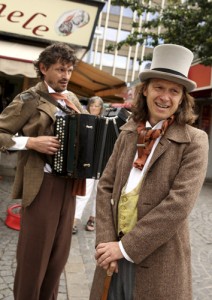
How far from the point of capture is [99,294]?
77.0 inches

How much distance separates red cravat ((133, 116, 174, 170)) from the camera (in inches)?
73.4

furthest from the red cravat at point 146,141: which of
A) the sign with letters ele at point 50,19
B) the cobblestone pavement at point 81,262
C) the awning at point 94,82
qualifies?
the sign with letters ele at point 50,19

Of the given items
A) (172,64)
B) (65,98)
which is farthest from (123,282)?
(65,98)

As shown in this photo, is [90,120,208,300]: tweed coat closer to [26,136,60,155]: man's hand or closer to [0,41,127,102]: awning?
[26,136,60,155]: man's hand

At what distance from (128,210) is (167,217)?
0.27 meters

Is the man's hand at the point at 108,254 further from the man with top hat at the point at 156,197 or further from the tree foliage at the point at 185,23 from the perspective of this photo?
the tree foliage at the point at 185,23

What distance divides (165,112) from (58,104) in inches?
37.1

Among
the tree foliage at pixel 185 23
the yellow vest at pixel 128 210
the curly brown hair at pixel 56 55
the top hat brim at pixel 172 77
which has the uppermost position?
the tree foliage at pixel 185 23

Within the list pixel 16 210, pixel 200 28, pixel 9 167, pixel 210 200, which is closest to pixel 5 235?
pixel 16 210

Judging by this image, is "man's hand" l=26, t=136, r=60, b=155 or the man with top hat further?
"man's hand" l=26, t=136, r=60, b=155

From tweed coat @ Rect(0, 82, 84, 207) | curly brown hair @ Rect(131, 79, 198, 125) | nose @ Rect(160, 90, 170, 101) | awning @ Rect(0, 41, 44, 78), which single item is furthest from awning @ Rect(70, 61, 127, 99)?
nose @ Rect(160, 90, 170, 101)

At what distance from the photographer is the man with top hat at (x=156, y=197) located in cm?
173

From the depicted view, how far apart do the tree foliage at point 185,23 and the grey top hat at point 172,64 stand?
843cm

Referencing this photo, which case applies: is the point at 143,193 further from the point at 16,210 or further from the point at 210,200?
the point at 210,200
